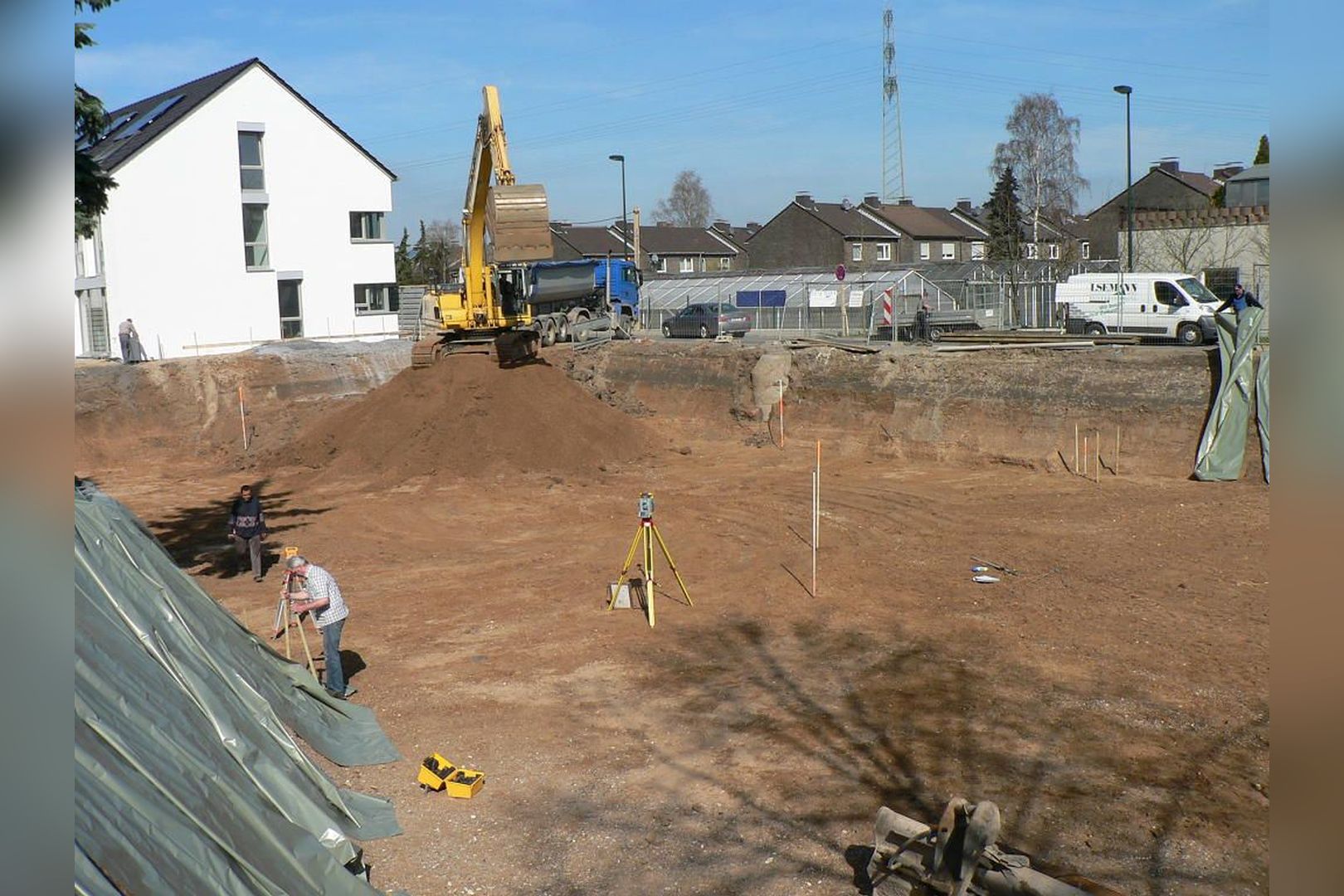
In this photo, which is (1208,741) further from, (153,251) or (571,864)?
(153,251)

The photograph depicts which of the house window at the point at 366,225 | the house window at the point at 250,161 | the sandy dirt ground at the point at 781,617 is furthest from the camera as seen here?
the house window at the point at 366,225

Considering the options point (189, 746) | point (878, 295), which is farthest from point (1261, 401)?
point (878, 295)

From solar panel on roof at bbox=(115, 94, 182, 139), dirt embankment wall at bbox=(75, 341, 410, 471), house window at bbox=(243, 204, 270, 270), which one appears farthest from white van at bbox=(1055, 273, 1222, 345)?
solar panel on roof at bbox=(115, 94, 182, 139)

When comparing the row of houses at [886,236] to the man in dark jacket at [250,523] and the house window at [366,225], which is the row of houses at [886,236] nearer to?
the house window at [366,225]

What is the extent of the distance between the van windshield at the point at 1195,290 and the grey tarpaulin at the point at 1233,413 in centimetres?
944

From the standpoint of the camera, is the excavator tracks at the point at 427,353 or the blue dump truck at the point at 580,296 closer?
the excavator tracks at the point at 427,353

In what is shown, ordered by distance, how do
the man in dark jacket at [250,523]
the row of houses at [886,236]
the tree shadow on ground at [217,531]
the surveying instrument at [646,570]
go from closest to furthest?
1. the surveying instrument at [646,570]
2. the man in dark jacket at [250,523]
3. the tree shadow on ground at [217,531]
4. the row of houses at [886,236]

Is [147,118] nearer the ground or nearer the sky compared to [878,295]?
nearer the sky

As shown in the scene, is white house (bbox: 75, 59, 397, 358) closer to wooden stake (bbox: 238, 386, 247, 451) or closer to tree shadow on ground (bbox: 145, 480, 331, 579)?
wooden stake (bbox: 238, 386, 247, 451)

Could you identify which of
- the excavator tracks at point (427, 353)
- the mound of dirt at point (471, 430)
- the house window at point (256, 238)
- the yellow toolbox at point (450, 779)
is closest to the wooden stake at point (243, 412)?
the mound of dirt at point (471, 430)

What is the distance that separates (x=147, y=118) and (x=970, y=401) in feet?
109

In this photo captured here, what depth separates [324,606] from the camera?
11578 millimetres

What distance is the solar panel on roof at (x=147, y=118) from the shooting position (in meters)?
40.8

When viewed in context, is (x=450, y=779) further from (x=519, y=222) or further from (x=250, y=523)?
(x=519, y=222)
